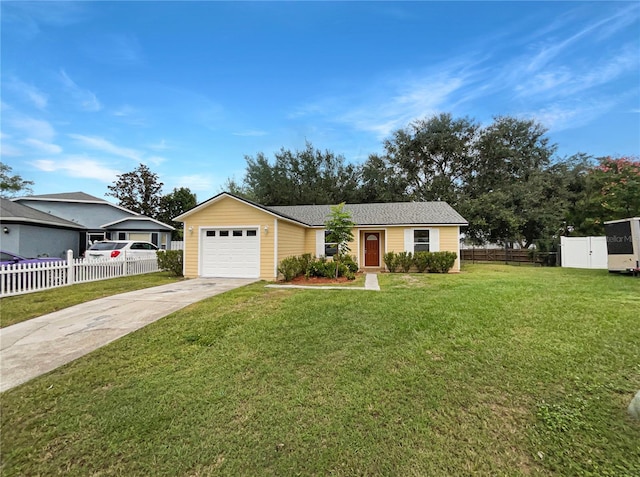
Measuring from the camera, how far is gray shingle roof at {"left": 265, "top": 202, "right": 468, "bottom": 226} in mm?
14930

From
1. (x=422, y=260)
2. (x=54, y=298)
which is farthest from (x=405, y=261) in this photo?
(x=54, y=298)

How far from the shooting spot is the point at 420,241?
1495 centimetres

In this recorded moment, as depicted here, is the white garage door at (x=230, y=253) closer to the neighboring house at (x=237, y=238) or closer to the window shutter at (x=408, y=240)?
the neighboring house at (x=237, y=238)

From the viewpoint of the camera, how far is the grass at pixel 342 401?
7.41ft

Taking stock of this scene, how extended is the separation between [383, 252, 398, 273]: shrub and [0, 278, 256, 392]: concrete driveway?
9084 millimetres

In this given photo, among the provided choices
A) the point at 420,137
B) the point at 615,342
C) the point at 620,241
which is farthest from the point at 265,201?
the point at 615,342

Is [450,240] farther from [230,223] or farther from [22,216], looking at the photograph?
[22,216]

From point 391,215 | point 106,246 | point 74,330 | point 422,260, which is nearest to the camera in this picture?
point 74,330

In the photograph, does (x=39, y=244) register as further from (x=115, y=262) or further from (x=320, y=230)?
(x=320, y=230)

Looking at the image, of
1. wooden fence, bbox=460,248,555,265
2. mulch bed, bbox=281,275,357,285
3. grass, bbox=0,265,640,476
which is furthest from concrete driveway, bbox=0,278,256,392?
wooden fence, bbox=460,248,555,265

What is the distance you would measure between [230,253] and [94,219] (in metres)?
14.4

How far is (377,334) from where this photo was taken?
→ 4809 mm

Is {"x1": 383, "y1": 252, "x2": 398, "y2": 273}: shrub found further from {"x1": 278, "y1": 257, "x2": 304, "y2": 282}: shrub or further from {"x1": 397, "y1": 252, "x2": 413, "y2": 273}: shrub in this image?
{"x1": 278, "y1": 257, "x2": 304, "y2": 282}: shrub

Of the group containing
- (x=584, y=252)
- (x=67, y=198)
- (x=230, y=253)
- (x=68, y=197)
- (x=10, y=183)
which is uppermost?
(x=10, y=183)
